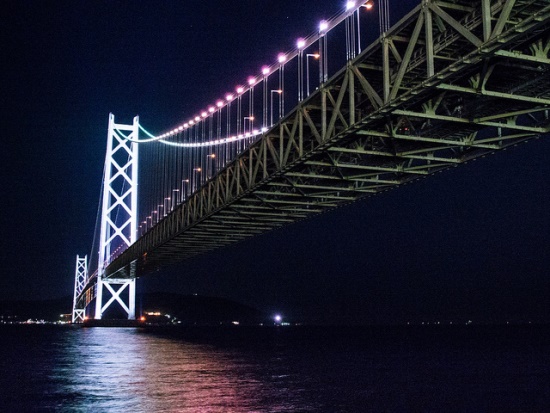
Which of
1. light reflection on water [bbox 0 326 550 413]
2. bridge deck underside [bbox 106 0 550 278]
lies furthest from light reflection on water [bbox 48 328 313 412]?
bridge deck underside [bbox 106 0 550 278]

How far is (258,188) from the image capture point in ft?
81.3

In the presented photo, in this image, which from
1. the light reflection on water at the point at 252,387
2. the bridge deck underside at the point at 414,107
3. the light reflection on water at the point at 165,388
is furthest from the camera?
the light reflection on water at the point at 252,387

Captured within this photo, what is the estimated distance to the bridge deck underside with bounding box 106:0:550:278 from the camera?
39.0ft

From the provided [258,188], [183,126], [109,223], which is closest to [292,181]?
[258,188]

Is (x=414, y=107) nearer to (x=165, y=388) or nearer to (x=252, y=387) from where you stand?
(x=252, y=387)

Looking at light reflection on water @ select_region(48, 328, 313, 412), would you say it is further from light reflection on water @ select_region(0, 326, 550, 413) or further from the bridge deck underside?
the bridge deck underside

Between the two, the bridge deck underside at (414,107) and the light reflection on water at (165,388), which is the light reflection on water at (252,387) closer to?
the light reflection on water at (165,388)

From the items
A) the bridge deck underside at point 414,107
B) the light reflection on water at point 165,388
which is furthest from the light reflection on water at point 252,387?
the bridge deck underside at point 414,107

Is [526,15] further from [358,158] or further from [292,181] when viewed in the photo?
[292,181]

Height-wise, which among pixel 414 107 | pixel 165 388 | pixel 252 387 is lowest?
pixel 252 387

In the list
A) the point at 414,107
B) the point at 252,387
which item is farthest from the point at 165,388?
the point at 414,107

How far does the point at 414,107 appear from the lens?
15.4 meters

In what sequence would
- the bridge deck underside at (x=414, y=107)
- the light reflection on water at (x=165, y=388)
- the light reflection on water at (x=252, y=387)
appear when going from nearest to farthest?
the bridge deck underside at (x=414, y=107) → the light reflection on water at (x=165, y=388) → the light reflection on water at (x=252, y=387)

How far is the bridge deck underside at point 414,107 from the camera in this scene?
11.9 meters
